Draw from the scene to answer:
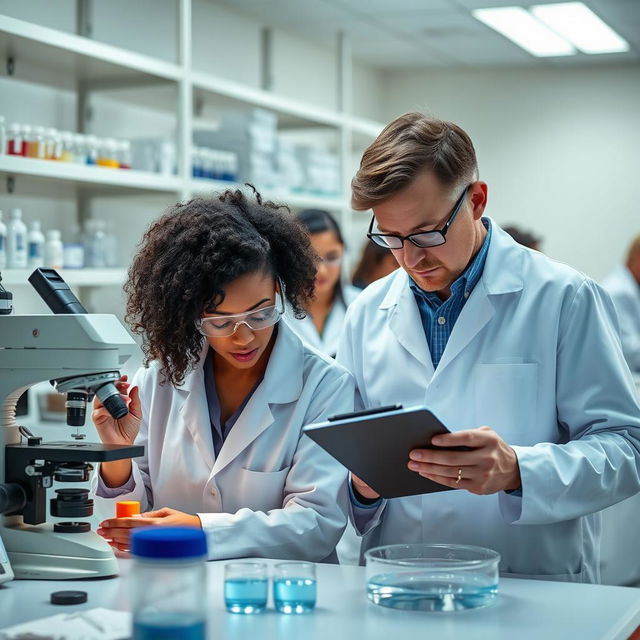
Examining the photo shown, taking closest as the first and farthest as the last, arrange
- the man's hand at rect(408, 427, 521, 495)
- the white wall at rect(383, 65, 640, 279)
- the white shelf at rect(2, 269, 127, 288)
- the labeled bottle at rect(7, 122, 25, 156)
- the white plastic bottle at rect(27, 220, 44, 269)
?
the man's hand at rect(408, 427, 521, 495) → the white shelf at rect(2, 269, 127, 288) → the labeled bottle at rect(7, 122, 25, 156) → the white plastic bottle at rect(27, 220, 44, 269) → the white wall at rect(383, 65, 640, 279)

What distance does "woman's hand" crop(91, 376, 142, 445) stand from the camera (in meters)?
1.97

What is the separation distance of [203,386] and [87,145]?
183 centimetres

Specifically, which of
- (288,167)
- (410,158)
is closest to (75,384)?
(410,158)

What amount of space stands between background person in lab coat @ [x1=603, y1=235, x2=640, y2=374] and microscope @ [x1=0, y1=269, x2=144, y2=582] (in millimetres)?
4614

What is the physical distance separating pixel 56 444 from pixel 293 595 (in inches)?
23.3

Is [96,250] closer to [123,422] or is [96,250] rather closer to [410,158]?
[123,422]

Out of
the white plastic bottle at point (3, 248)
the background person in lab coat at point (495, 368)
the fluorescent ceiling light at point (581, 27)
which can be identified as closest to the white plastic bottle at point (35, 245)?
the white plastic bottle at point (3, 248)

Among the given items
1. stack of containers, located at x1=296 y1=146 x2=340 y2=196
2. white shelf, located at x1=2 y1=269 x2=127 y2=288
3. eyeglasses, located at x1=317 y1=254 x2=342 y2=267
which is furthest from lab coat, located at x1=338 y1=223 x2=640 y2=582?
stack of containers, located at x1=296 y1=146 x2=340 y2=196

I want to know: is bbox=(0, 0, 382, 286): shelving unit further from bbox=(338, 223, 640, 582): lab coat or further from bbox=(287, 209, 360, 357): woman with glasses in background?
bbox=(338, 223, 640, 582): lab coat

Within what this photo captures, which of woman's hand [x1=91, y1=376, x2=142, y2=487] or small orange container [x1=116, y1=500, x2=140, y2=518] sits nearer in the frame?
small orange container [x1=116, y1=500, x2=140, y2=518]

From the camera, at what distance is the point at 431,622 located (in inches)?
57.1

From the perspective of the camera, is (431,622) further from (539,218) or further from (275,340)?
(539,218)

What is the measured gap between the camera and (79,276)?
353 cm

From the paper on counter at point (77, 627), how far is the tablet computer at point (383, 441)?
17.0 inches
